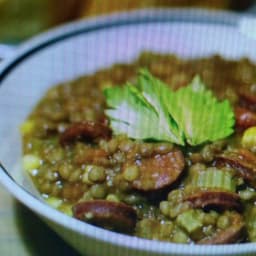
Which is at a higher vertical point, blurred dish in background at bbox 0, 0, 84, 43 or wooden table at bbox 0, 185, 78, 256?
blurred dish in background at bbox 0, 0, 84, 43

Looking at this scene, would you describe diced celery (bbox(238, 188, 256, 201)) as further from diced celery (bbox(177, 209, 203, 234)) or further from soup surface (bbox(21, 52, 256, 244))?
diced celery (bbox(177, 209, 203, 234))

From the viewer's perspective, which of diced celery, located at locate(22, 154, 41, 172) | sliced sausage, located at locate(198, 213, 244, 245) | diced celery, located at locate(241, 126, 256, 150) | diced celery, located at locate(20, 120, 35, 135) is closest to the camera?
sliced sausage, located at locate(198, 213, 244, 245)

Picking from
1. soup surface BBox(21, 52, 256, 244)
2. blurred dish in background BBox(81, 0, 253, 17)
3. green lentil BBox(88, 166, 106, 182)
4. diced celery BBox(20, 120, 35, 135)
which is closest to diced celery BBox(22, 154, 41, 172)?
soup surface BBox(21, 52, 256, 244)

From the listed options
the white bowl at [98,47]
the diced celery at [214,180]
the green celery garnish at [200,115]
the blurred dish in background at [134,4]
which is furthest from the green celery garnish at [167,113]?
the blurred dish in background at [134,4]

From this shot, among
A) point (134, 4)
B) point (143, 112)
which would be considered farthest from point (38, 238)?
point (134, 4)

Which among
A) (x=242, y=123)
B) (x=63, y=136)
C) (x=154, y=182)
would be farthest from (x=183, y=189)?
(x=63, y=136)
